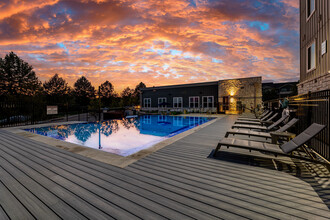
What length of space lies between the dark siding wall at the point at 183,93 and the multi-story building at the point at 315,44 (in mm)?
12895

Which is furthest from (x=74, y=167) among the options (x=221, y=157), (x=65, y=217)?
(x=221, y=157)

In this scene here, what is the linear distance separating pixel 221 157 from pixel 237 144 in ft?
1.67

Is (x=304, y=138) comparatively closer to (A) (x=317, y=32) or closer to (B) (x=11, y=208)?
(B) (x=11, y=208)

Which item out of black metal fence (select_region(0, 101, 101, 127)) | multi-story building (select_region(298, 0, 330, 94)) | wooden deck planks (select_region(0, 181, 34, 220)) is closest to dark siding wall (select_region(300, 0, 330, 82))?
multi-story building (select_region(298, 0, 330, 94))

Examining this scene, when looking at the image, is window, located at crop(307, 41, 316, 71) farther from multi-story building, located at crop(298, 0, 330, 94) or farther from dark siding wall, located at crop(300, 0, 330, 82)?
dark siding wall, located at crop(300, 0, 330, 82)

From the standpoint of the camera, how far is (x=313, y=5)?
6.55 metres

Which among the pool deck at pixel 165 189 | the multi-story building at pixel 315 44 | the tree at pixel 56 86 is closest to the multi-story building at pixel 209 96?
the multi-story building at pixel 315 44

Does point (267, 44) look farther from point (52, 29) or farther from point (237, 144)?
point (52, 29)

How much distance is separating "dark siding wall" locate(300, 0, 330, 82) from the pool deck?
5.30 metres

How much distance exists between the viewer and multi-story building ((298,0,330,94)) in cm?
539

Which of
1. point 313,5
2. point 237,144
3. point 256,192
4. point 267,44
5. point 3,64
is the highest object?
point 3,64

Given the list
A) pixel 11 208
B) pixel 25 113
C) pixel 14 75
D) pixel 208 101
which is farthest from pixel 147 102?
pixel 14 75

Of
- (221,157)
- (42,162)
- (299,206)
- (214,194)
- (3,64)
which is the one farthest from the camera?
(3,64)

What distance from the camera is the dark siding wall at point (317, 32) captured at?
5391 millimetres
